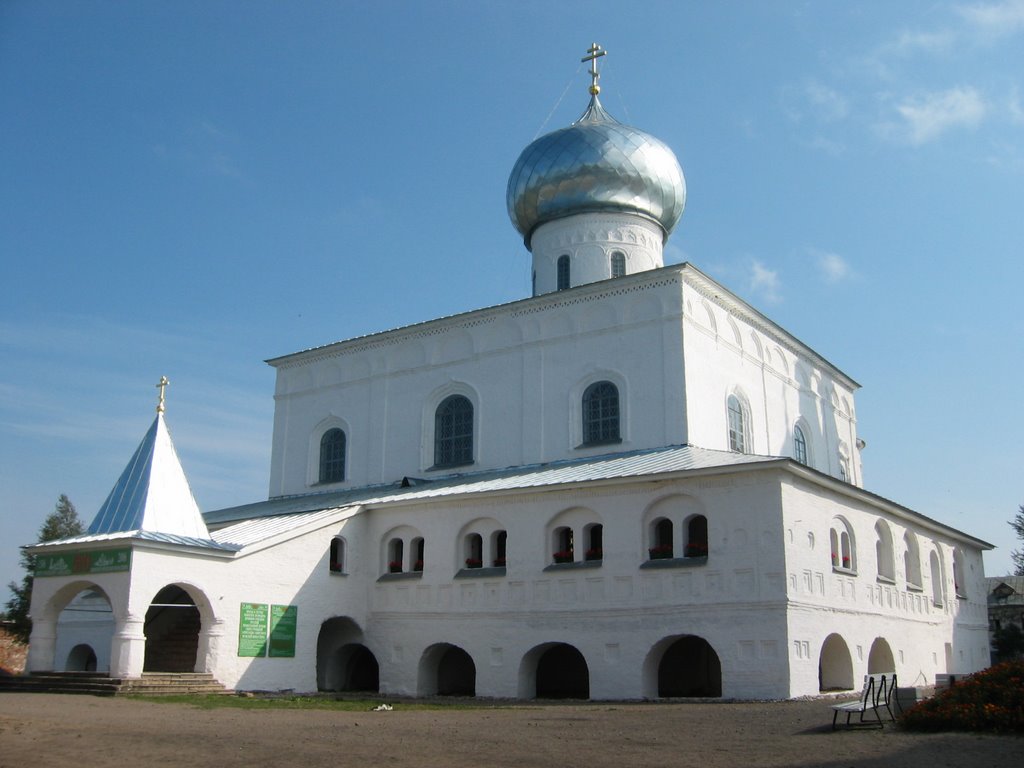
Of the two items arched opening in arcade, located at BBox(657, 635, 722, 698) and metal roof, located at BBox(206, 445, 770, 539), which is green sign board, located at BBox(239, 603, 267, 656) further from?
arched opening in arcade, located at BBox(657, 635, 722, 698)

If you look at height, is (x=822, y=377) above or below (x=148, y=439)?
above

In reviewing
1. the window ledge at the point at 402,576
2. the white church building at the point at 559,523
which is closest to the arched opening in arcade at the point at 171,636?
the white church building at the point at 559,523

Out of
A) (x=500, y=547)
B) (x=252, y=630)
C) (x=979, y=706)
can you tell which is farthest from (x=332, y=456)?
(x=979, y=706)

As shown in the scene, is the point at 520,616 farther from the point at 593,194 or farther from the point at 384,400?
the point at 593,194

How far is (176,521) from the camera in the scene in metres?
19.1

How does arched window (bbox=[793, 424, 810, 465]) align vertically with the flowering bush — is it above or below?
above

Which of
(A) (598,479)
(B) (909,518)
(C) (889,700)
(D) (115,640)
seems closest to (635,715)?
(C) (889,700)

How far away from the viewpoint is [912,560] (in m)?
21.8

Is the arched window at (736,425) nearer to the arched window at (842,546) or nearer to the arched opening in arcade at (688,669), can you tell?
the arched window at (842,546)

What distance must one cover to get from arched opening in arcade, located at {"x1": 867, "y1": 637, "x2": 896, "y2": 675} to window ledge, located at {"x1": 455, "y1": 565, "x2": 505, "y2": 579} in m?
7.11

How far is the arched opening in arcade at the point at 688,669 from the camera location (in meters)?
19.7

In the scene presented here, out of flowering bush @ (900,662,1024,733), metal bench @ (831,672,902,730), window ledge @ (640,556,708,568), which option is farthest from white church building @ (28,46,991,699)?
flowering bush @ (900,662,1024,733)

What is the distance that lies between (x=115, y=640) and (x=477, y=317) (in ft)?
35.7

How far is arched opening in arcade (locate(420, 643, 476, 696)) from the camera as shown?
20.3m
